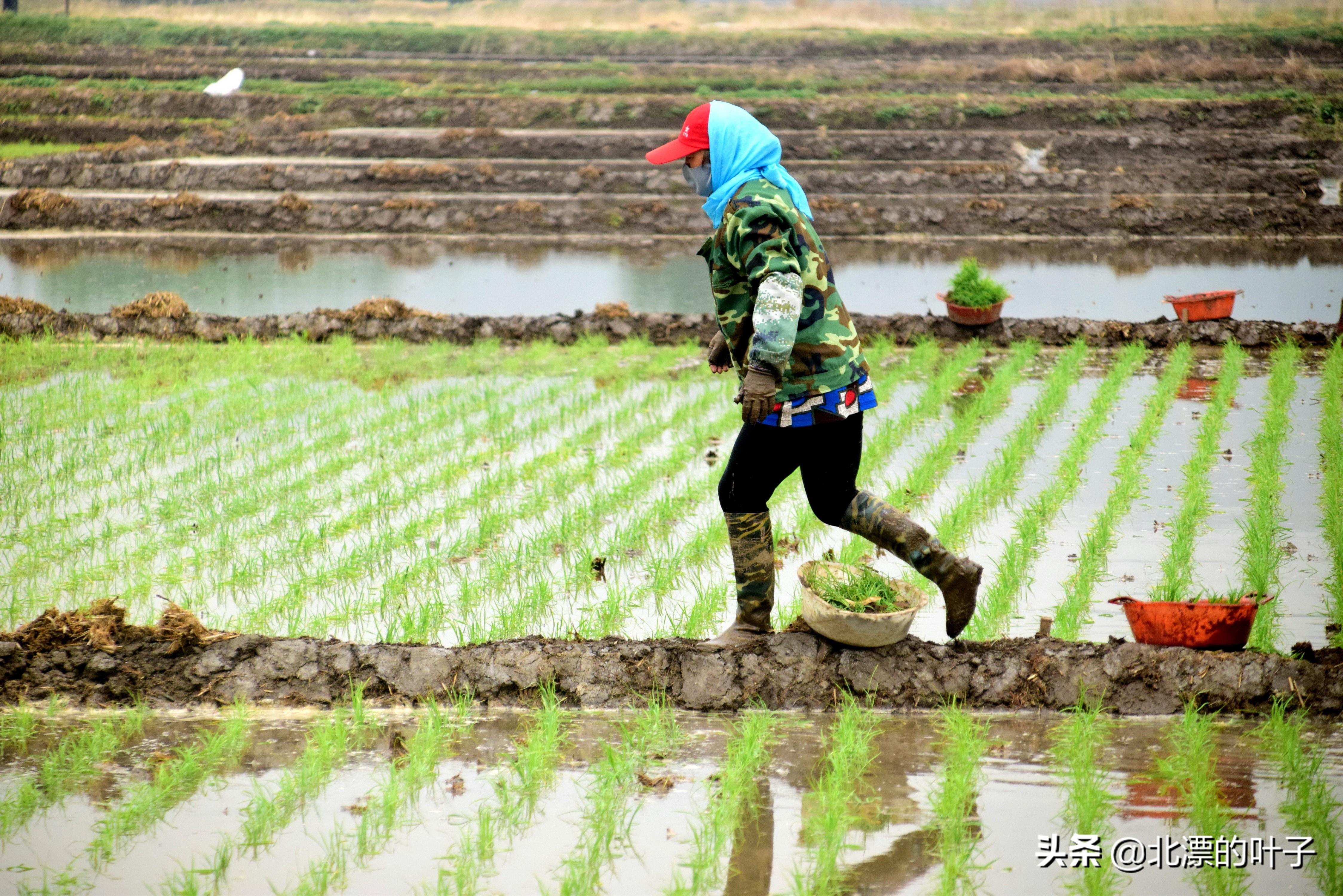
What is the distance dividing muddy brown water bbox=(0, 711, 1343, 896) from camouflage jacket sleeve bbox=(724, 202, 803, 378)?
1064 millimetres

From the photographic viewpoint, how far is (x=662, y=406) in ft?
24.3

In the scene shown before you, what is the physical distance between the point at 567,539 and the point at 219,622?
1378 millimetres

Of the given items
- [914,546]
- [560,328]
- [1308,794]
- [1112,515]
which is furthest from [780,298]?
[560,328]

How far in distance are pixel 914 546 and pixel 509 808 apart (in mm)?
1336

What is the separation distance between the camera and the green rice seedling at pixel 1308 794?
2494 millimetres

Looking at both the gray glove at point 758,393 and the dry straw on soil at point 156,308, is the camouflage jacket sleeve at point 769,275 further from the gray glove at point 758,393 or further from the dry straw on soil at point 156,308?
the dry straw on soil at point 156,308

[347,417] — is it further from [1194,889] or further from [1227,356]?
[1227,356]

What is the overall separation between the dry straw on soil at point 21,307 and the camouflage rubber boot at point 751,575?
772 centimetres

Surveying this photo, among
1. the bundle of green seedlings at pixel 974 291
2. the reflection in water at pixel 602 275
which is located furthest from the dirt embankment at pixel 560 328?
the reflection in water at pixel 602 275

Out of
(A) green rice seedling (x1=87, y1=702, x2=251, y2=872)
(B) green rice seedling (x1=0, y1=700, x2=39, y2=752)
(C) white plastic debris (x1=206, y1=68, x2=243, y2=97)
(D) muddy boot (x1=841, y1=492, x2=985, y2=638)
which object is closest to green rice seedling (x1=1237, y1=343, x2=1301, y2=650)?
(D) muddy boot (x1=841, y1=492, x2=985, y2=638)

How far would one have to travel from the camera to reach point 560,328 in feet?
31.5

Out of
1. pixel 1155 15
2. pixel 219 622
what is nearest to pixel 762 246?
pixel 219 622

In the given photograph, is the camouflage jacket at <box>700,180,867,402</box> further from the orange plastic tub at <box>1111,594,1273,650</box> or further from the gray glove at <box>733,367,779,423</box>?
the orange plastic tub at <box>1111,594,1273,650</box>

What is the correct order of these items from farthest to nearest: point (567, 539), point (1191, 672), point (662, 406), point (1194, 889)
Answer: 1. point (662, 406)
2. point (567, 539)
3. point (1191, 672)
4. point (1194, 889)
